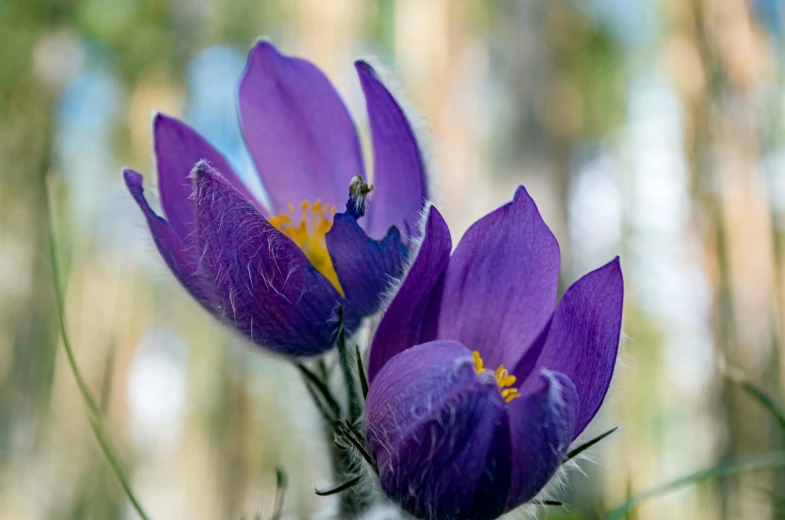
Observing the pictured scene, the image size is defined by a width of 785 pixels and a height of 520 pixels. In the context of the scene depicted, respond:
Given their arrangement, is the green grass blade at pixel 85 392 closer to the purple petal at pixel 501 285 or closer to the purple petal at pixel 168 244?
the purple petal at pixel 168 244

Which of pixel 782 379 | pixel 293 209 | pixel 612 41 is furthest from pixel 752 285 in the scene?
pixel 612 41

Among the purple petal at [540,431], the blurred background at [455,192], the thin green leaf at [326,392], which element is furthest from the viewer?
the blurred background at [455,192]

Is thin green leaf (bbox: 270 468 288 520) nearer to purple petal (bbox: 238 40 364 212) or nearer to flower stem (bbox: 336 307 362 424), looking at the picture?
flower stem (bbox: 336 307 362 424)

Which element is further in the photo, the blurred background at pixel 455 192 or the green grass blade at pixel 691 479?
the blurred background at pixel 455 192

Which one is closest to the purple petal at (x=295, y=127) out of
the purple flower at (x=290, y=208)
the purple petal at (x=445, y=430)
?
the purple flower at (x=290, y=208)

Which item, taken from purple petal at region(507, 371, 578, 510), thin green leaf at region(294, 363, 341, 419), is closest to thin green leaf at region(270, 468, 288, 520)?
thin green leaf at region(294, 363, 341, 419)

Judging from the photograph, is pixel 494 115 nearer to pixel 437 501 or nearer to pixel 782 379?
pixel 782 379

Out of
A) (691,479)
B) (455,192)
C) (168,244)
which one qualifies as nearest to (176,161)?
(168,244)
